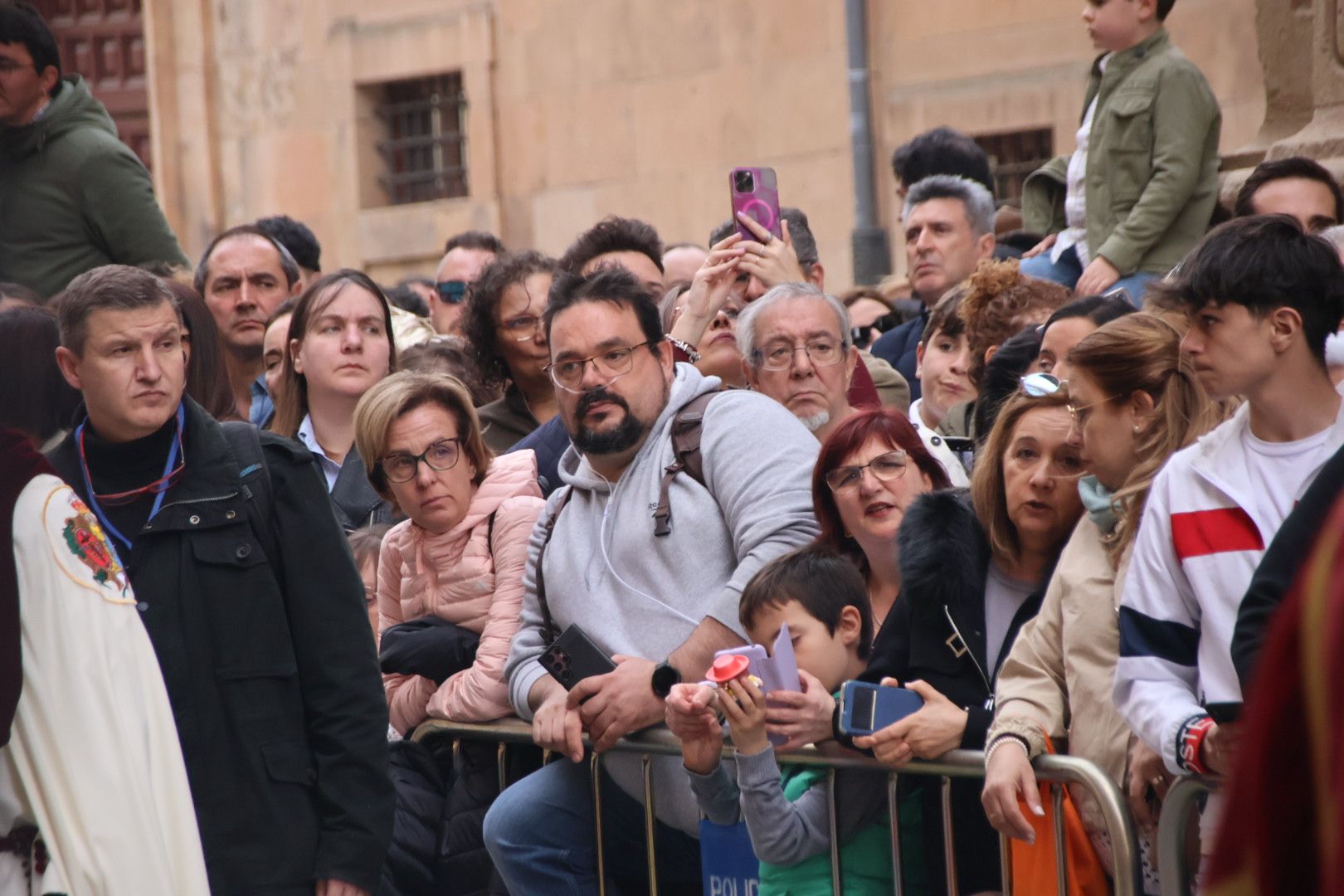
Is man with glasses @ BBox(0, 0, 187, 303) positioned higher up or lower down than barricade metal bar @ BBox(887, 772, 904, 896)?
higher up

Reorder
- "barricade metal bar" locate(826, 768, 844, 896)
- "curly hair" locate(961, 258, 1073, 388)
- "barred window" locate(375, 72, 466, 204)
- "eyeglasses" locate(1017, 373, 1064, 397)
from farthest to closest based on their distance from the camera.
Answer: "barred window" locate(375, 72, 466, 204), "curly hair" locate(961, 258, 1073, 388), "eyeglasses" locate(1017, 373, 1064, 397), "barricade metal bar" locate(826, 768, 844, 896)

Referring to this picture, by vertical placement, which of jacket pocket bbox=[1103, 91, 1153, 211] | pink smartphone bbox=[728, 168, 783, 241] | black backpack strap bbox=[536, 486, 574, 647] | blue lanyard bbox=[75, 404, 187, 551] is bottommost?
black backpack strap bbox=[536, 486, 574, 647]

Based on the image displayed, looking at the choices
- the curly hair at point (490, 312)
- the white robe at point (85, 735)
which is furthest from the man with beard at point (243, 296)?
the white robe at point (85, 735)

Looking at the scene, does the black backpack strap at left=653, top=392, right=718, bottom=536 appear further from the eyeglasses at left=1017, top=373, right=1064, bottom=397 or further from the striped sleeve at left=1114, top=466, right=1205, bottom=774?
the striped sleeve at left=1114, top=466, right=1205, bottom=774

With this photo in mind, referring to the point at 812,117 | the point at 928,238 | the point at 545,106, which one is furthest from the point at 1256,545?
the point at 545,106

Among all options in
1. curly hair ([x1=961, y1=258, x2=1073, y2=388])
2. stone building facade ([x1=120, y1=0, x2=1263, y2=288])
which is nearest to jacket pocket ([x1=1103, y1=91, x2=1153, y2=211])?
curly hair ([x1=961, y1=258, x2=1073, y2=388])

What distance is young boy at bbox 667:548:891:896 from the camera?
425cm

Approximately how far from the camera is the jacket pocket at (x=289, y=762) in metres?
4.05

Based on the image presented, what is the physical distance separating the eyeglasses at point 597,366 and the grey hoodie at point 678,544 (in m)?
0.20

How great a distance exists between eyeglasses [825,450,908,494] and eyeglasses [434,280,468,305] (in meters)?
5.22

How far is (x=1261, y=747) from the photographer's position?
46.2 inches

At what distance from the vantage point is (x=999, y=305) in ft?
19.9

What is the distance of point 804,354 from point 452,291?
437 cm

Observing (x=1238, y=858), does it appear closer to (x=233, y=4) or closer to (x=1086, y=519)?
(x=1086, y=519)
